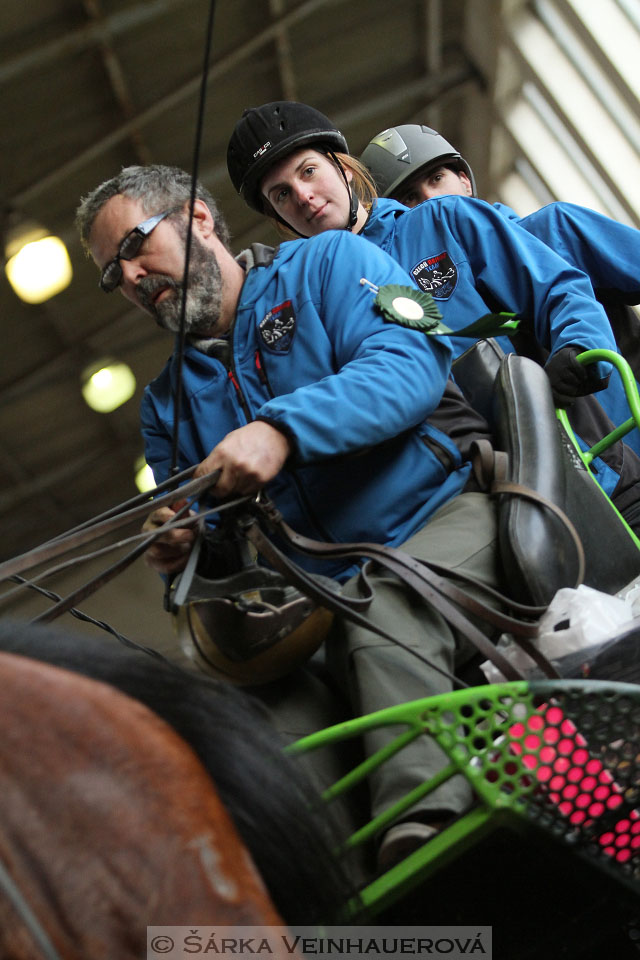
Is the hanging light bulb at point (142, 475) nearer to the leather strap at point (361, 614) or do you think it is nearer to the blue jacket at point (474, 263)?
the blue jacket at point (474, 263)

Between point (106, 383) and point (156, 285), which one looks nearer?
point (156, 285)

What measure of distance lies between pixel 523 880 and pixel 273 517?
682mm

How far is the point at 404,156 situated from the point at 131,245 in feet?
6.30

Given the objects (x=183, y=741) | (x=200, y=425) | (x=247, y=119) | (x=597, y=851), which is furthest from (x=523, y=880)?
(x=247, y=119)

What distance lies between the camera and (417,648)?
1604 mm

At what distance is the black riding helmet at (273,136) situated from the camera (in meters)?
3.04

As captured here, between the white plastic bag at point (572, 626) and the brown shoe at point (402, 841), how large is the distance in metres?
0.40

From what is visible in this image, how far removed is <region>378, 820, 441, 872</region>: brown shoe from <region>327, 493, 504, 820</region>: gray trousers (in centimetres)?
3

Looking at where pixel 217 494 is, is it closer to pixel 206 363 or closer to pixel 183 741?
pixel 206 363

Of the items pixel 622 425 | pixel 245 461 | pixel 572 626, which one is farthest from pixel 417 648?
pixel 622 425

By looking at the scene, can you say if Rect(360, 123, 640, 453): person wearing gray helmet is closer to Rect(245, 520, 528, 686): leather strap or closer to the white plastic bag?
the white plastic bag

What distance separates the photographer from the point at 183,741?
995mm

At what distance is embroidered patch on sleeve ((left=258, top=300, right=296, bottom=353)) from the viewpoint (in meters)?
2.09

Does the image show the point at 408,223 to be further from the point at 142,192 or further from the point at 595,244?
the point at 142,192
